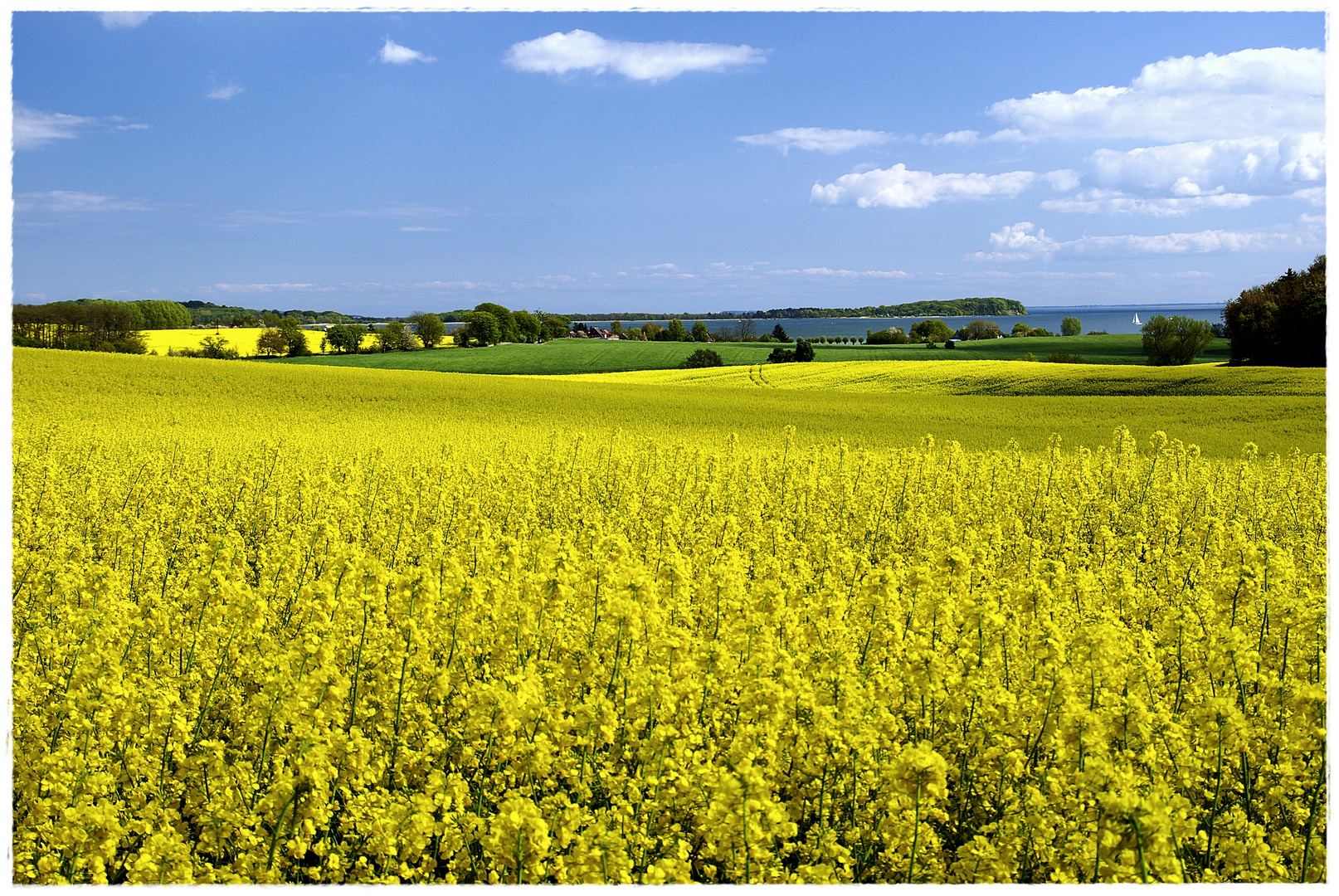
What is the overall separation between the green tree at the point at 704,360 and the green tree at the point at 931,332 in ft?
42.5

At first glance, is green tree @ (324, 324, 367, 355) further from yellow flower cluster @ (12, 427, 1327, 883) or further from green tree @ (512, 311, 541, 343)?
yellow flower cluster @ (12, 427, 1327, 883)

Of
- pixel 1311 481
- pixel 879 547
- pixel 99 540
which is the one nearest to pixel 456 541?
pixel 99 540

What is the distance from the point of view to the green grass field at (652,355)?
134 feet

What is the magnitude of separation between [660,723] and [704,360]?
46075 millimetres

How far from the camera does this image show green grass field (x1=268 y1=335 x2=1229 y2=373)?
40.7 meters

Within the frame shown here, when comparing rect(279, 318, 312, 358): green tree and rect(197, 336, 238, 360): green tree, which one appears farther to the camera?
rect(279, 318, 312, 358): green tree

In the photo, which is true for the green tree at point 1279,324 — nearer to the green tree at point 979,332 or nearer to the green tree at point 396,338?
the green tree at point 979,332

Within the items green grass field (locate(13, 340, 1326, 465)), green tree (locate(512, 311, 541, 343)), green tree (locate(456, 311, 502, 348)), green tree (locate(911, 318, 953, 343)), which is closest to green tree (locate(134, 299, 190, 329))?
green grass field (locate(13, 340, 1326, 465))

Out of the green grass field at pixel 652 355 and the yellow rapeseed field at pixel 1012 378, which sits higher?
the green grass field at pixel 652 355

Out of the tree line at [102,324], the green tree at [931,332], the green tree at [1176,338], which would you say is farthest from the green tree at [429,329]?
the green tree at [1176,338]

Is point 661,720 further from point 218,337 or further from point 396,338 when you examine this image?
point 396,338

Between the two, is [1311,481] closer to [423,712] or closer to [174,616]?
[423,712]

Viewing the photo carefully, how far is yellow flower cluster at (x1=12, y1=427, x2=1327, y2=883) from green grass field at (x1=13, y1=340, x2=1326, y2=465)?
8338 mm

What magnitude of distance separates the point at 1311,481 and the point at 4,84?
1223 centimetres
